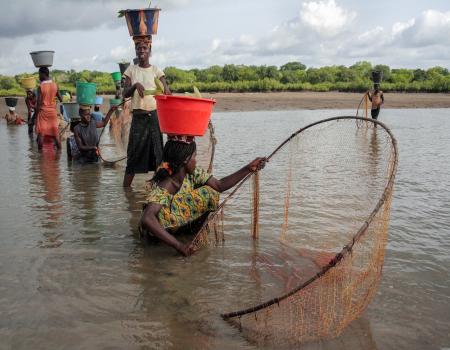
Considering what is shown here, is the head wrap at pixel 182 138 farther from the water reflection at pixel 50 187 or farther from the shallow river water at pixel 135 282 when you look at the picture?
the water reflection at pixel 50 187

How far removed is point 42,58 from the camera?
342 inches

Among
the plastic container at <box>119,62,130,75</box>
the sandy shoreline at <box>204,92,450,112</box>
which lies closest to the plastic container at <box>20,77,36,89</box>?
the plastic container at <box>119,62,130,75</box>

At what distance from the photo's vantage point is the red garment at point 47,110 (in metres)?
8.72

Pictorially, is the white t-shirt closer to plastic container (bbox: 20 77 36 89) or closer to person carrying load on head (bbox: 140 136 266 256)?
person carrying load on head (bbox: 140 136 266 256)

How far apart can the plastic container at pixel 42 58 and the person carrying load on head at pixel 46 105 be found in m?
0.09

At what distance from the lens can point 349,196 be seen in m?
5.37

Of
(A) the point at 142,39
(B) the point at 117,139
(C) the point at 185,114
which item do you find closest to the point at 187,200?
(C) the point at 185,114

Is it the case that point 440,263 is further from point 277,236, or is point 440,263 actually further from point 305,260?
point 277,236

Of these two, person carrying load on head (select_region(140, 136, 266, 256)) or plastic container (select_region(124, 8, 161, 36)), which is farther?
plastic container (select_region(124, 8, 161, 36))

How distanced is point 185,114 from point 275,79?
34.2 meters

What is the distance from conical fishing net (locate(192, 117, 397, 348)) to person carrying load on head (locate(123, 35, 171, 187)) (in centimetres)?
112

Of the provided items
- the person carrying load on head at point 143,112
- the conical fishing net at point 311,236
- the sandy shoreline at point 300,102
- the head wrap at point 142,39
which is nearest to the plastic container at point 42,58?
the person carrying load on head at point 143,112

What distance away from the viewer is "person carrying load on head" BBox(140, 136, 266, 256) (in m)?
3.52

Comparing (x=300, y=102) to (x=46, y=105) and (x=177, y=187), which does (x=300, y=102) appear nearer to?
(x=46, y=105)
